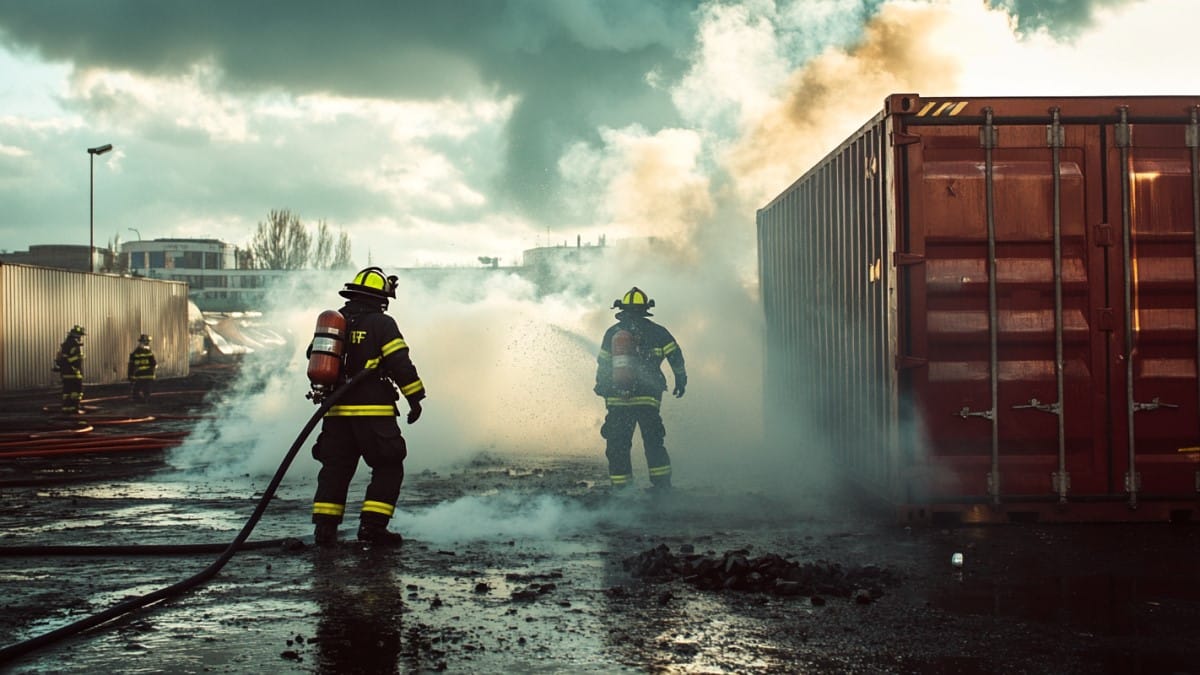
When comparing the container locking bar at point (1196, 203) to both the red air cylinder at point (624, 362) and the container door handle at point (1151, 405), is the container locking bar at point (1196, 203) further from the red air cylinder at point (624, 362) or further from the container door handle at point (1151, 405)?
the red air cylinder at point (624, 362)

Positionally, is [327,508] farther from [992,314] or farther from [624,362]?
[992,314]

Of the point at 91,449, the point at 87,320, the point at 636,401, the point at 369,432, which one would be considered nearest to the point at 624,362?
the point at 636,401

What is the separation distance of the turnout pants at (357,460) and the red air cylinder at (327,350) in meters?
0.35

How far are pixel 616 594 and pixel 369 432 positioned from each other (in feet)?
8.48

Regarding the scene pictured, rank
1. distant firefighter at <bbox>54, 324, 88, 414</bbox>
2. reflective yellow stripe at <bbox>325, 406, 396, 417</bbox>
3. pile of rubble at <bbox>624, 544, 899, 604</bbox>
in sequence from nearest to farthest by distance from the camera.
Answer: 1. pile of rubble at <bbox>624, 544, 899, 604</bbox>
2. reflective yellow stripe at <bbox>325, 406, 396, 417</bbox>
3. distant firefighter at <bbox>54, 324, 88, 414</bbox>

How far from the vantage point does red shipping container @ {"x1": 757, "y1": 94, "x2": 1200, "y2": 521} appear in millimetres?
7672

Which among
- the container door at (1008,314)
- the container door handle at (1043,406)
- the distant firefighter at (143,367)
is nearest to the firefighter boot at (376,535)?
the container door at (1008,314)

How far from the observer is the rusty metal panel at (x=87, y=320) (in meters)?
28.7

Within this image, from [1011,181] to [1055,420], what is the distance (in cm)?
174

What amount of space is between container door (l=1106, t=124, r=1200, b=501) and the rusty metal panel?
91.6 ft

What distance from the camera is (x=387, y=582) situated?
6.23 m

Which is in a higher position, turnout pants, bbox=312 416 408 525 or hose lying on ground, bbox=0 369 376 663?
turnout pants, bbox=312 416 408 525

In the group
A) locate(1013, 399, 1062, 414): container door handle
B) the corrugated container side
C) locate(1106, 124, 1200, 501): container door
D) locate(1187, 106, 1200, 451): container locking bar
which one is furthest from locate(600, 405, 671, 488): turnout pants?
locate(1187, 106, 1200, 451): container locking bar

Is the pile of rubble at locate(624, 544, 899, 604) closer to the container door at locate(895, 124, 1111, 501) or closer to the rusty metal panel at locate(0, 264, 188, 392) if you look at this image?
the container door at locate(895, 124, 1111, 501)
